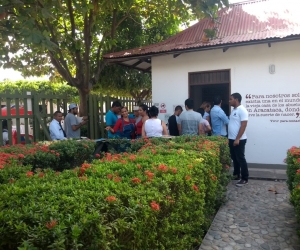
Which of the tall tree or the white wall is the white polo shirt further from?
the tall tree

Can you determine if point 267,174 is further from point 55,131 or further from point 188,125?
point 55,131

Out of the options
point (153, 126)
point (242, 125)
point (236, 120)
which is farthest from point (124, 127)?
point (242, 125)

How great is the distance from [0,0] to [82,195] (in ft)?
12.6

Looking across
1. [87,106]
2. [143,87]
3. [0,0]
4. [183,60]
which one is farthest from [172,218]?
[143,87]

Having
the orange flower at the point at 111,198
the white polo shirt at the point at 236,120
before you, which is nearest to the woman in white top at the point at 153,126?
the white polo shirt at the point at 236,120

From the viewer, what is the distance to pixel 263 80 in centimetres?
816

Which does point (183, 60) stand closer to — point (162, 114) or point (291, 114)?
point (162, 114)

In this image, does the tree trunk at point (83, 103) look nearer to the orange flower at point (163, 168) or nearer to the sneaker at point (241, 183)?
the sneaker at point (241, 183)

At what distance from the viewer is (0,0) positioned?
462 cm

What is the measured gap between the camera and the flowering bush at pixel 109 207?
1.73 metres

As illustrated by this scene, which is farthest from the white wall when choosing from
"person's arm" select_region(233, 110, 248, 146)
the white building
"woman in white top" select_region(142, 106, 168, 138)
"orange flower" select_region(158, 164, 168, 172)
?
"orange flower" select_region(158, 164, 168, 172)

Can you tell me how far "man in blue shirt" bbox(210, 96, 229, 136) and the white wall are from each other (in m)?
1.16

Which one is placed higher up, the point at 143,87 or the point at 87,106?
the point at 143,87

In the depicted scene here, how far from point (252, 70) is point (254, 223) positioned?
489cm
